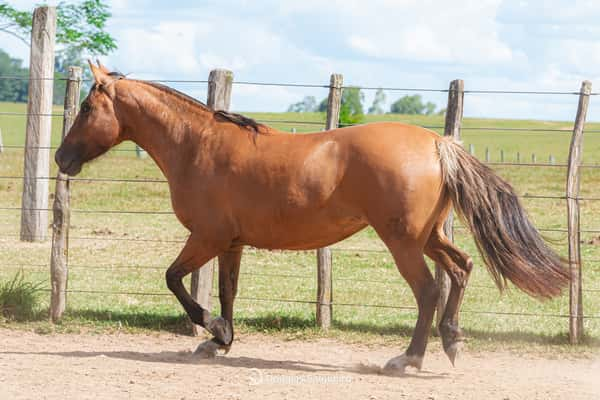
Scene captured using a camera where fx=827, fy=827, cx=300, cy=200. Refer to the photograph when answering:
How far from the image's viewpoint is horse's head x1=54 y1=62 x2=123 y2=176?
6.83 m

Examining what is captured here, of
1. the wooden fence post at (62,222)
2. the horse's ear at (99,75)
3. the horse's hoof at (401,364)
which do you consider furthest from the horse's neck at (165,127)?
the horse's hoof at (401,364)

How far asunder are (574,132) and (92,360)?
4606 millimetres

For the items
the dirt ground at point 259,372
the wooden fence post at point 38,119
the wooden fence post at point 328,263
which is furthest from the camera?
the wooden fence post at point 38,119

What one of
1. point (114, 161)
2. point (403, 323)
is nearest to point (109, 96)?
point (403, 323)

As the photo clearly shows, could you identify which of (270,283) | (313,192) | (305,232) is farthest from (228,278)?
(270,283)

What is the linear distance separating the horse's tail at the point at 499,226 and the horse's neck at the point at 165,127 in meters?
2.06

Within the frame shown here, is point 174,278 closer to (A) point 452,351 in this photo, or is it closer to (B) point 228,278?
(B) point 228,278

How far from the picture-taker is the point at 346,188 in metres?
6.17

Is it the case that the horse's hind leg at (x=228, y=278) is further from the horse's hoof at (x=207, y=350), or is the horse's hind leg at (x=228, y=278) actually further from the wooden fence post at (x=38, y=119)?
the wooden fence post at (x=38, y=119)

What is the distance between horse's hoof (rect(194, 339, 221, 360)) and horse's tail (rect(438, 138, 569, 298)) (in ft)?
7.42

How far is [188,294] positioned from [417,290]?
1856mm

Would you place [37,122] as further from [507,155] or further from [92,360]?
[507,155]

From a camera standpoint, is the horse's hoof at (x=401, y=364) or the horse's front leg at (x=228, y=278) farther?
the horse's front leg at (x=228, y=278)

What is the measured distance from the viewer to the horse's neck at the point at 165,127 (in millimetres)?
6824
